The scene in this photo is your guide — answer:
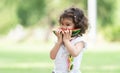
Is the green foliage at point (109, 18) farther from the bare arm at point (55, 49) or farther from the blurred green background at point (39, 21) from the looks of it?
the bare arm at point (55, 49)

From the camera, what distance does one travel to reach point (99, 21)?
16859 millimetres

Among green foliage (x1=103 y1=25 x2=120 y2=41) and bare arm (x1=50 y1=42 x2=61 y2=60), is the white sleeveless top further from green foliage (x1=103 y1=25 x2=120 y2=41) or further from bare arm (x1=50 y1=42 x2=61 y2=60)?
green foliage (x1=103 y1=25 x2=120 y2=41)

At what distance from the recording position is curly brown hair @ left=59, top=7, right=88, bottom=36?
3141mm

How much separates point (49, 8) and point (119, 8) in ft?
8.25

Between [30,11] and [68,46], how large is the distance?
14.1 m

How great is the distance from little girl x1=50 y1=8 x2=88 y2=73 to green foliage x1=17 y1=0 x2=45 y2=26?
44.7ft

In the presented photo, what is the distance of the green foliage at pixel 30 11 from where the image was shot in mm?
16802

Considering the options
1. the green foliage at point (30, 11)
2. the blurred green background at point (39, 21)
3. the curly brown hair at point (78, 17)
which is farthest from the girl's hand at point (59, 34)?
the green foliage at point (30, 11)

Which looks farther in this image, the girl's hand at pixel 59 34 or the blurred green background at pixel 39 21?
the blurred green background at pixel 39 21

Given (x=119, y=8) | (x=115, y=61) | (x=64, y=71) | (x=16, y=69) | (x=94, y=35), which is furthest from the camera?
(x=119, y=8)

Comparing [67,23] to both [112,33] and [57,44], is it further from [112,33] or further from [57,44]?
[112,33]

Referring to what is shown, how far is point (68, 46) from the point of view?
Result: 9.86ft

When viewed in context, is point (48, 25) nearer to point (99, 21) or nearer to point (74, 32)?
point (99, 21)

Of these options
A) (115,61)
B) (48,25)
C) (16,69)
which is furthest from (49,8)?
(16,69)
